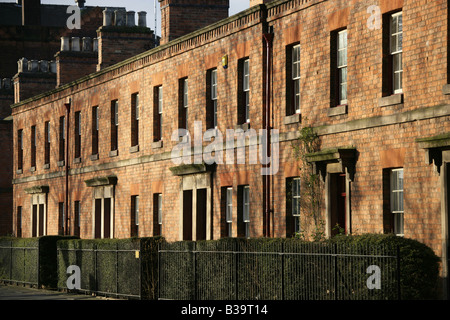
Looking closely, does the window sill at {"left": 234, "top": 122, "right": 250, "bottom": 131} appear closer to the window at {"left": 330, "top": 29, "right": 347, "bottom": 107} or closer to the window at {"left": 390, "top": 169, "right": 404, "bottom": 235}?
the window at {"left": 330, "top": 29, "right": 347, "bottom": 107}

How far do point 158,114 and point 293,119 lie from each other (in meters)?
9.94

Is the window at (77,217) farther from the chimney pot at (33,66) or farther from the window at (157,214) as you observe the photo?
the chimney pot at (33,66)

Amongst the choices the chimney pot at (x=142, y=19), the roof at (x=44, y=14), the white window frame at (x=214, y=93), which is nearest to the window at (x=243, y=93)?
the white window frame at (x=214, y=93)

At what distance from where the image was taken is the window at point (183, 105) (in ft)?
109

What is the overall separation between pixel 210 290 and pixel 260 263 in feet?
7.14

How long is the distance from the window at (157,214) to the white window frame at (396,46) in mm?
14211

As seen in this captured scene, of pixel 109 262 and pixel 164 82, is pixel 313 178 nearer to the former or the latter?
pixel 109 262

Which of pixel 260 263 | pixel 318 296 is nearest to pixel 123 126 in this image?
pixel 260 263

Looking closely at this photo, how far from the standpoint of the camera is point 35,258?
111 feet

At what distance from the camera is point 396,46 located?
22641 mm

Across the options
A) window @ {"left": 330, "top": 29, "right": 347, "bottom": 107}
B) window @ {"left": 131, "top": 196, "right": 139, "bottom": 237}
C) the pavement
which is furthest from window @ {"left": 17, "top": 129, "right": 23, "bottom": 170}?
window @ {"left": 330, "top": 29, "right": 347, "bottom": 107}

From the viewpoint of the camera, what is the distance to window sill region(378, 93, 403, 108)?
22.2 metres

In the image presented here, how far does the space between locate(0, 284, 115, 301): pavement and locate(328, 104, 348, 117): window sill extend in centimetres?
870

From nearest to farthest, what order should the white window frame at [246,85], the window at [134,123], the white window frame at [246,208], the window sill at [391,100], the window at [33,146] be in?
the window sill at [391,100]
the white window frame at [246,208]
the white window frame at [246,85]
the window at [134,123]
the window at [33,146]
